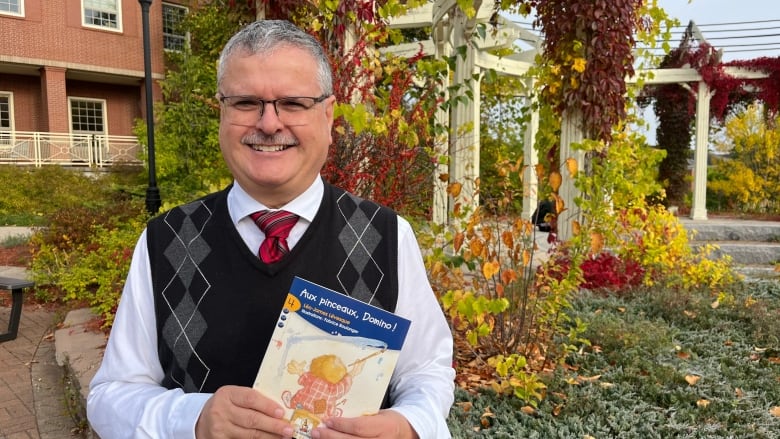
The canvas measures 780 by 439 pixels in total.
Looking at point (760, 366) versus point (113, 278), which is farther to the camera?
point (113, 278)

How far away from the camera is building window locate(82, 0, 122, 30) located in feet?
51.7

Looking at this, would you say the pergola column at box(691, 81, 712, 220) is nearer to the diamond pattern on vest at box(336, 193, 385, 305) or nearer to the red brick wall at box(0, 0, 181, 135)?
the diamond pattern on vest at box(336, 193, 385, 305)

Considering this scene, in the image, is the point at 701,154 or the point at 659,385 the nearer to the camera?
the point at 659,385

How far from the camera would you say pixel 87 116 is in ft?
55.6

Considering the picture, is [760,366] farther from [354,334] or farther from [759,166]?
[759,166]

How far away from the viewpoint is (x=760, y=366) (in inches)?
130

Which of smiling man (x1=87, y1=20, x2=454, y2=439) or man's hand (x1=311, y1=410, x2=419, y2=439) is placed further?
smiling man (x1=87, y1=20, x2=454, y2=439)

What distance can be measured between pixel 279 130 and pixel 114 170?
15.2 m

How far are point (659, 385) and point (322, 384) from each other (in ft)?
8.37

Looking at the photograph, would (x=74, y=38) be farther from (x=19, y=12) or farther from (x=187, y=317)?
(x=187, y=317)

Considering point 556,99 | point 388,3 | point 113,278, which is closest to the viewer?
point 388,3

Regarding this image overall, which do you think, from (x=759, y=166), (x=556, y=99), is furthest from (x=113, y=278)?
(x=759, y=166)

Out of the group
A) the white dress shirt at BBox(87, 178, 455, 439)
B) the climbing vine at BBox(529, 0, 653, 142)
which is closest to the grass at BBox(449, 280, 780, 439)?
the white dress shirt at BBox(87, 178, 455, 439)

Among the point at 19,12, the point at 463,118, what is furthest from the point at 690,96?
the point at 19,12
